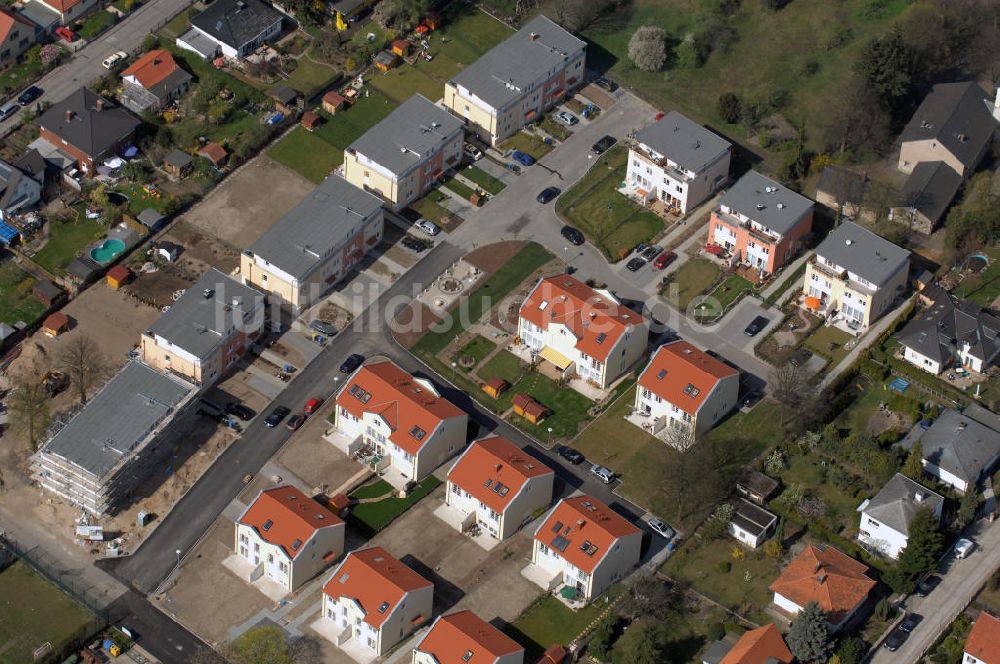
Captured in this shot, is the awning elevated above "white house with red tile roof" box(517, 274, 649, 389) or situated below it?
below

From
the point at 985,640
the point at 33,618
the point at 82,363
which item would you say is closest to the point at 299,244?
the point at 82,363

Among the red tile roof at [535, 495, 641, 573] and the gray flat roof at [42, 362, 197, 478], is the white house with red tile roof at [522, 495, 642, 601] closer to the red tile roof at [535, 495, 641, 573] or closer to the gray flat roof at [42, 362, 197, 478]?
the red tile roof at [535, 495, 641, 573]

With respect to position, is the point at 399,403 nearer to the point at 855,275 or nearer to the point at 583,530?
the point at 583,530

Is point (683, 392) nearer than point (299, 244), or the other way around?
point (683, 392)

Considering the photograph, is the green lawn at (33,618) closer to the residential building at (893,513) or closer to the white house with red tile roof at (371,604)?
the white house with red tile roof at (371,604)

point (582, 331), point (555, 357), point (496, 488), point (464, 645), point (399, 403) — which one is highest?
point (582, 331)

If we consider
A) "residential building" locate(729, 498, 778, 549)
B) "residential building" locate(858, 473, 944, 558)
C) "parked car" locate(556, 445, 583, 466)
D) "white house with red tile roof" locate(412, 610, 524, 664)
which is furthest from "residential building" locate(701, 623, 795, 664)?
"parked car" locate(556, 445, 583, 466)
